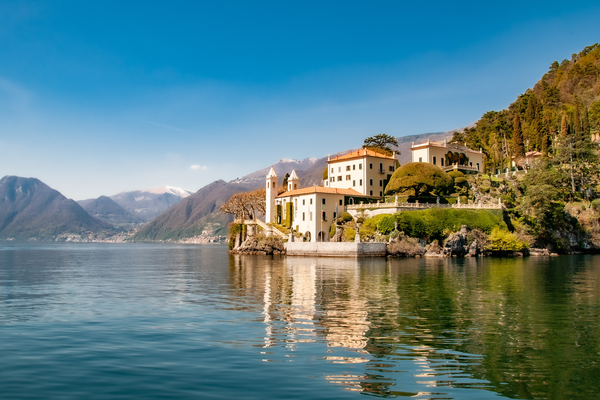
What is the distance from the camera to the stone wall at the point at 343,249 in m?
63.6

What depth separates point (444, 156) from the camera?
84.8 meters

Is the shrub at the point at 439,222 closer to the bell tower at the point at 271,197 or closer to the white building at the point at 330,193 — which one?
the white building at the point at 330,193

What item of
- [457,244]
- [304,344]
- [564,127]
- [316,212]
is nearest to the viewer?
[304,344]

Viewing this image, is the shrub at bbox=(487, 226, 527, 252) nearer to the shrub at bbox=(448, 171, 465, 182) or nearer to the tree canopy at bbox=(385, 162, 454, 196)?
the tree canopy at bbox=(385, 162, 454, 196)

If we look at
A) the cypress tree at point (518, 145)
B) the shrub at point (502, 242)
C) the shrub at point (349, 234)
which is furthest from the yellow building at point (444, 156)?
the shrub at point (349, 234)

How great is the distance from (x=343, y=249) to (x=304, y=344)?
5041 cm

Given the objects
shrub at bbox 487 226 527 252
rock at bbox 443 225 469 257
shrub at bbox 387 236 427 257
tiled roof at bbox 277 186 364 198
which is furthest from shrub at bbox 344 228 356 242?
shrub at bbox 487 226 527 252

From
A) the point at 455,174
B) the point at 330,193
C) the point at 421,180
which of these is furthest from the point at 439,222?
the point at 330,193

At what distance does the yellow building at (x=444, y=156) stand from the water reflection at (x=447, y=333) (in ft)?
177

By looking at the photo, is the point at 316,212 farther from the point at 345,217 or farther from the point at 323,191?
the point at 345,217

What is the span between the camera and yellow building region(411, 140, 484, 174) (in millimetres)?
83000

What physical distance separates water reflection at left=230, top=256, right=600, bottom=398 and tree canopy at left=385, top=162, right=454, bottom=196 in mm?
41704

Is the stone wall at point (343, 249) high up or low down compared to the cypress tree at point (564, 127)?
down

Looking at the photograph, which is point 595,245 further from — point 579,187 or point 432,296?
point 432,296
